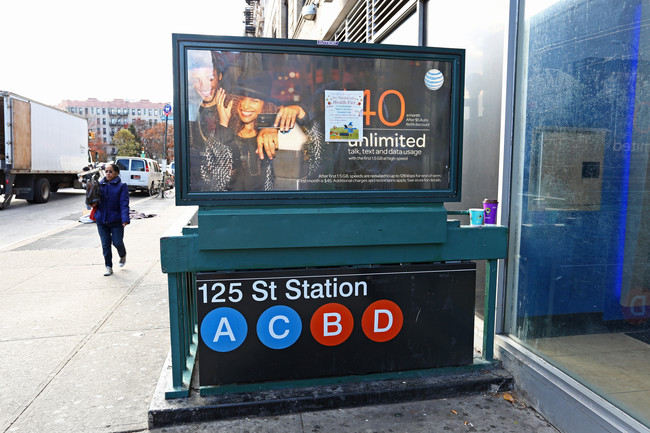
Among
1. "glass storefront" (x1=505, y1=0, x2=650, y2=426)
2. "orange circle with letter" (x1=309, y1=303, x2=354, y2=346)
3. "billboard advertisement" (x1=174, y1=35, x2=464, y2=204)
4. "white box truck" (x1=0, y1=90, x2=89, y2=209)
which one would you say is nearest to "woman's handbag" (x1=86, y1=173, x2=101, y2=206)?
"billboard advertisement" (x1=174, y1=35, x2=464, y2=204)

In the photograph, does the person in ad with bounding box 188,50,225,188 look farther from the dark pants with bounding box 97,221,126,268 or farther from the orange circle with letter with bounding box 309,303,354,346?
the dark pants with bounding box 97,221,126,268

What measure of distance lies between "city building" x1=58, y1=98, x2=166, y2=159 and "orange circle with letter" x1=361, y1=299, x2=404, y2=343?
6479 inches

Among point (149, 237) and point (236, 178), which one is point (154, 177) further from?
point (236, 178)

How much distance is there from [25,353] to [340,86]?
143 inches

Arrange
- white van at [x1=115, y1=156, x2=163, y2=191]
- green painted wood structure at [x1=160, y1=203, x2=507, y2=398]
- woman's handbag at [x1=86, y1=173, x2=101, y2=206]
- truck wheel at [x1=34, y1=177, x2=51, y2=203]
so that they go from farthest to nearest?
white van at [x1=115, y1=156, x2=163, y2=191]
truck wheel at [x1=34, y1=177, x2=51, y2=203]
woman's handbag at [x1=86, y1=173, x2=101, y2=206]
green painted wood structure at [x1=160, y1=203, x2=507, y2=398]

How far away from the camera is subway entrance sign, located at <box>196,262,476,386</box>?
10.8 feet

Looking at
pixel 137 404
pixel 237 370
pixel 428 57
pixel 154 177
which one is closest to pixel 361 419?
pixel 237 370

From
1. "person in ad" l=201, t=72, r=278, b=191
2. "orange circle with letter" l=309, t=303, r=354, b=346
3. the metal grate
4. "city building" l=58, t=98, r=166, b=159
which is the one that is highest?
"city building" l=58, t=98, r=166, b=159

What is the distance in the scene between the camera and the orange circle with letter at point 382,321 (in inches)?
137

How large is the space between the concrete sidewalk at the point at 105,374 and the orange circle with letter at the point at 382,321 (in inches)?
19.1

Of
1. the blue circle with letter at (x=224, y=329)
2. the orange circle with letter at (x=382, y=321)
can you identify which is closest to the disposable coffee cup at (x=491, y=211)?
the orange circle with letter at (x=382, y=321)

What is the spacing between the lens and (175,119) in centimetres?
310

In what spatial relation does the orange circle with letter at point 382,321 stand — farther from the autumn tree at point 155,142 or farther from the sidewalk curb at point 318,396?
the autumn tree at point 155,142

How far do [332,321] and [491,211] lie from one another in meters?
1.45
